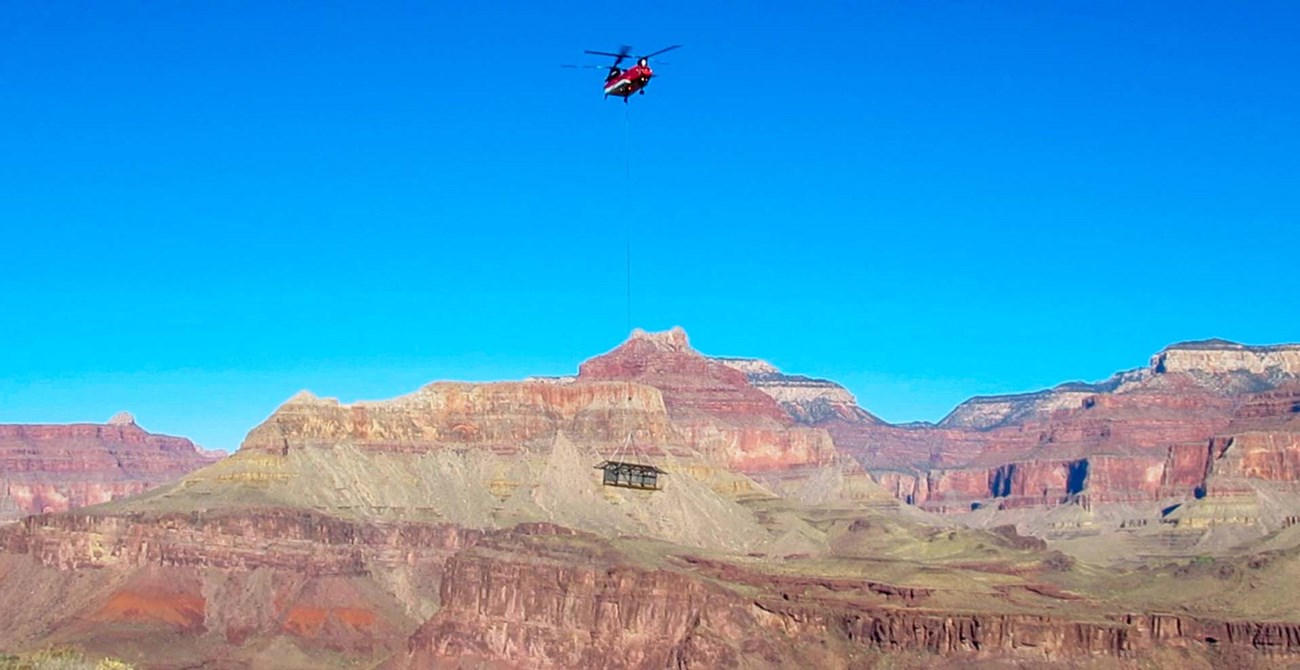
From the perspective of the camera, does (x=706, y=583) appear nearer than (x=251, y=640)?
Yes

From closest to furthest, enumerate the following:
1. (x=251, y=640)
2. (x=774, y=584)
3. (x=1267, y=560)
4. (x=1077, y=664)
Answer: (x=1077, y=664) < (x=774, y=584) < (x=1267, y=560) < (x=251, y=640)

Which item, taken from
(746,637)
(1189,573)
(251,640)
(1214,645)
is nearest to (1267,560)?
(1189,573)

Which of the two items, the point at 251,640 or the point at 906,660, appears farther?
the point at 251,640

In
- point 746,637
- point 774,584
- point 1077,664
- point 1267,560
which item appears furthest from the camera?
point 1267,560

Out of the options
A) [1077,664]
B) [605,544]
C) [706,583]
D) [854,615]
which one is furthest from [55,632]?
[1077,664]

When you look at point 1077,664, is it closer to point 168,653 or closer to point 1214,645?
point 1214,645

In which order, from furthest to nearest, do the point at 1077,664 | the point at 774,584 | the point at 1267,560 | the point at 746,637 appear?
the point at 1267,560
the point at 774,584
the point at 746,637
the point at 1077,664

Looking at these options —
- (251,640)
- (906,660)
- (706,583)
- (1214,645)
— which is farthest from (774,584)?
(251,640)

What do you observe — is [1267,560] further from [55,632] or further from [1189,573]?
[55,632]

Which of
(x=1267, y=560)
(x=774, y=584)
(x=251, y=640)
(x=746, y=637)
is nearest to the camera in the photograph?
(x=746, y=637)
